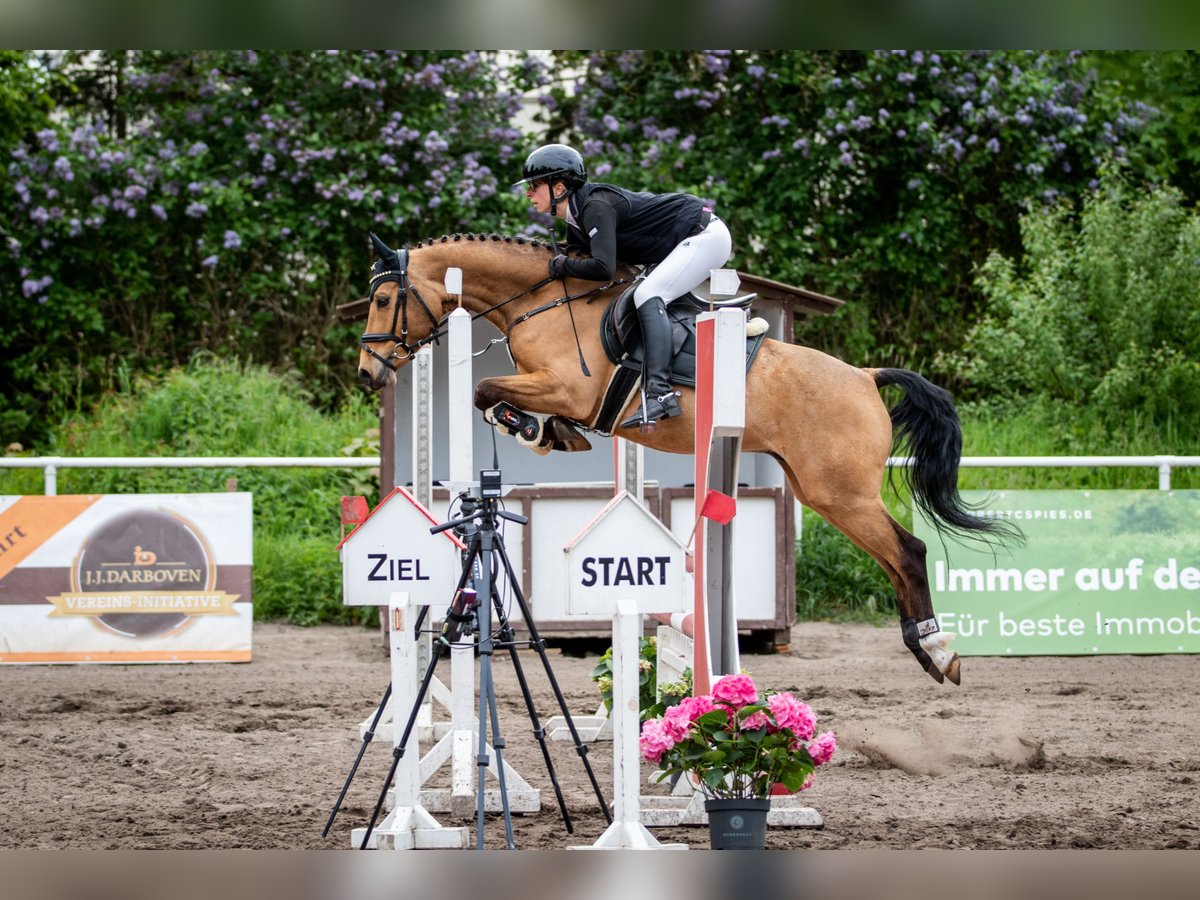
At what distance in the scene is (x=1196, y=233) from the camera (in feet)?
34.9

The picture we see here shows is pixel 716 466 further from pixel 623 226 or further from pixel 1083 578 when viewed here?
pixel 1083 578

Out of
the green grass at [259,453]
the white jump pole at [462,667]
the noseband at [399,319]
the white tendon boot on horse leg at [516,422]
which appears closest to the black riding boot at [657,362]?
the white tendon boot on horse leg at [516,422]

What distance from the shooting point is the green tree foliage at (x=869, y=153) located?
12516 mm

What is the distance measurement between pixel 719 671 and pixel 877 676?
3.39m

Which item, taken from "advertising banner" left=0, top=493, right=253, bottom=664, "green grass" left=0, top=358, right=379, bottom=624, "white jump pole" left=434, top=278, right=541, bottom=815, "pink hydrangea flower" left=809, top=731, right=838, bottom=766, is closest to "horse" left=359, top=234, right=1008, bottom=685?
"white jump pole" left=434, top=278, right=541, bottom=815

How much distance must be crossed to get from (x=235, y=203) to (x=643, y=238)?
8.02 m

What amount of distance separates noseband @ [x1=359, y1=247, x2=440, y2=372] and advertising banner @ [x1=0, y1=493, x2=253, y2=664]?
11.2 feet

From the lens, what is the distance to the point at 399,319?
501 centimetres

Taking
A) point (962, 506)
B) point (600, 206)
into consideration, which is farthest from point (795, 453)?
point (600, 206)

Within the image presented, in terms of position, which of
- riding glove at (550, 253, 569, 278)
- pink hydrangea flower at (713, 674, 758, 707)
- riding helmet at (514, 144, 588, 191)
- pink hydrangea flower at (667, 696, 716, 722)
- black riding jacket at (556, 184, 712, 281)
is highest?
riding helmet at (514, 144, 588, 191)

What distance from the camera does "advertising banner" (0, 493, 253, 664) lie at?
793cm

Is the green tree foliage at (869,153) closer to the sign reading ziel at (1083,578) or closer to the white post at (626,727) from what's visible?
the sign reading ziel at (1083,578)

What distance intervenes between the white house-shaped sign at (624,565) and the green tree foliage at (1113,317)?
7605 mm

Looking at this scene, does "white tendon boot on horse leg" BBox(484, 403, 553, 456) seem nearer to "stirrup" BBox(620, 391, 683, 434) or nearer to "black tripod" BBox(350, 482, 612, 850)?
"stirrup" BBox(620, 391, 683, 434)
